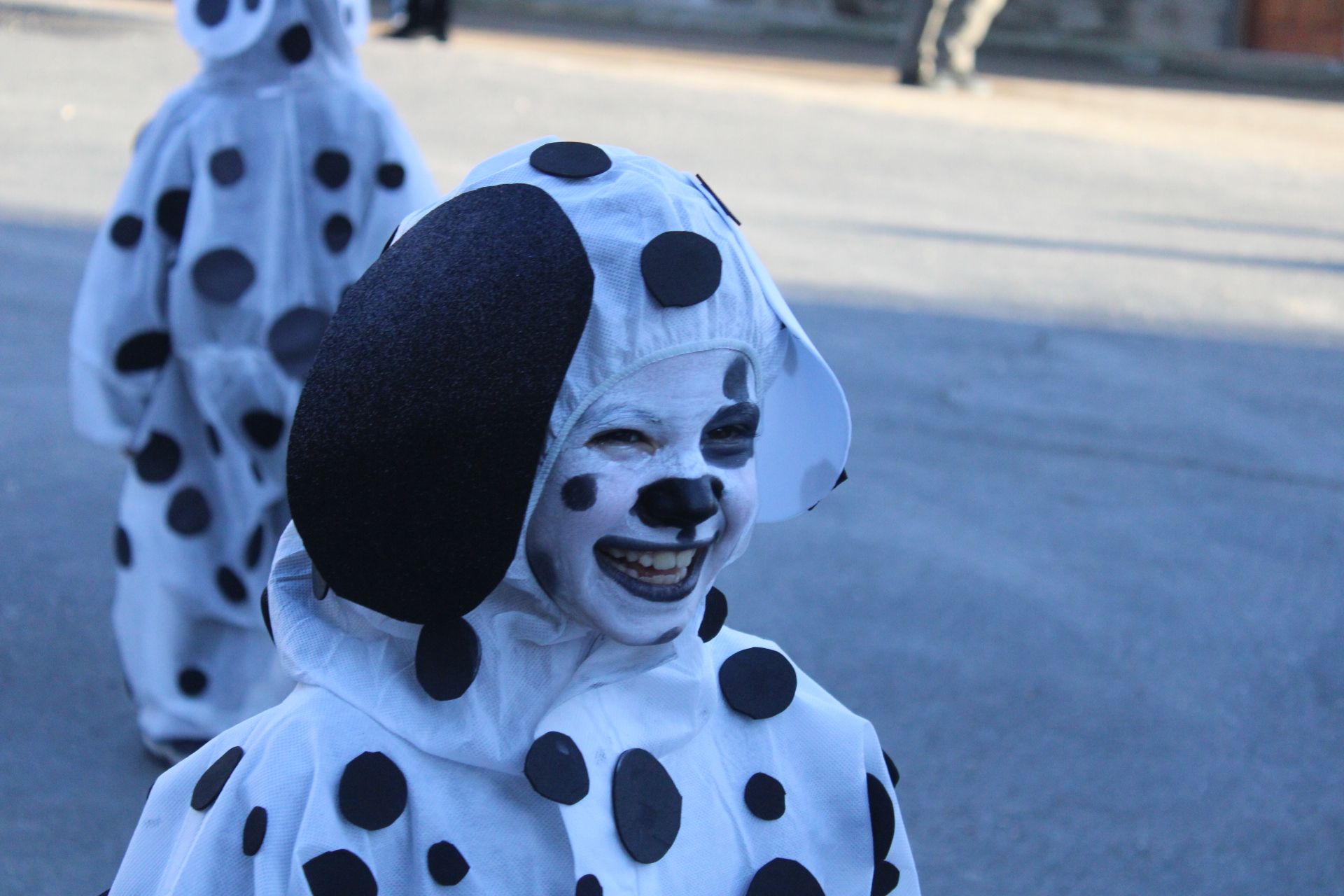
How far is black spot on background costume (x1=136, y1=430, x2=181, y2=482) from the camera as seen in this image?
373cm

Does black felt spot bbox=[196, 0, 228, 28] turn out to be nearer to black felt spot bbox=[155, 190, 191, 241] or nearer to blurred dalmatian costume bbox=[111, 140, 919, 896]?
black felt spot bbox=[155, 190, 191, 241]

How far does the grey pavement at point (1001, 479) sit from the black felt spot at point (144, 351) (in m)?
1.06

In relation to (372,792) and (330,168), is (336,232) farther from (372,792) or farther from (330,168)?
(372,792)

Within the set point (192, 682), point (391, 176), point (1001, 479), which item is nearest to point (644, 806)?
point (391, 176)

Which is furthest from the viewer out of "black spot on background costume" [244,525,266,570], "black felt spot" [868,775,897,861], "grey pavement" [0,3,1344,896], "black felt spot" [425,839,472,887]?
"grey pavement" [0,3,1344,896]

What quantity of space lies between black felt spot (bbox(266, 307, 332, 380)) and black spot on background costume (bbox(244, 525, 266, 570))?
39 cm

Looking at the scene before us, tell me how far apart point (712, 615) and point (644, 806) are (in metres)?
0.27

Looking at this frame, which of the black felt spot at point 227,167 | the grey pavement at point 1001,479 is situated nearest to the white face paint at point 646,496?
the black felt spot at point 227,167

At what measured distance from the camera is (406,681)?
A: 5.55 feet

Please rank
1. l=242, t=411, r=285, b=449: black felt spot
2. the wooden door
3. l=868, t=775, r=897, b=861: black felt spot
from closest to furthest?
1. l=868, t=775, r=897, b=861: black felt spot
2. l=242, t=411, r=285, b=449: black felt spot
3. the wooden door

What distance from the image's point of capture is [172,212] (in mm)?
3588

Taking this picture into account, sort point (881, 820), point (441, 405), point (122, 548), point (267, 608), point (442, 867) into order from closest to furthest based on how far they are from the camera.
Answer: point (441, 405) < point (442, 867) < point (267, 608) < point (881, 820) < point (122, 548)

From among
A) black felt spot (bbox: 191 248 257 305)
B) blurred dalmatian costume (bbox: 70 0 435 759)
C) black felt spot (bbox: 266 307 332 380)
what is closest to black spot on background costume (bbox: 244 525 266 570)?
blurred dalmatian costume (bbox: 70 0 435 759)

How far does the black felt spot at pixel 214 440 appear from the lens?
146 inches
